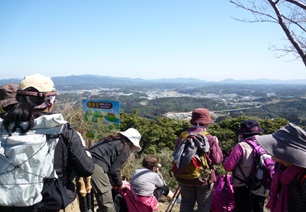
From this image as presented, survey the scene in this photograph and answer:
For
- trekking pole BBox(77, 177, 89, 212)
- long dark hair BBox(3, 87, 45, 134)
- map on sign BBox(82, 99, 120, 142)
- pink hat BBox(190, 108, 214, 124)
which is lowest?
trekking pole BBox(77, 177, 89, 212)

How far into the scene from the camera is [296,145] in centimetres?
181

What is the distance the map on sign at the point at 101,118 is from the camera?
12.0 feet

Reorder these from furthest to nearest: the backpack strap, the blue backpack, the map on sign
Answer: the map on sign, the blue backpack, the backpack strap

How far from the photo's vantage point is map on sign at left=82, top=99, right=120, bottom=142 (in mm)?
3658

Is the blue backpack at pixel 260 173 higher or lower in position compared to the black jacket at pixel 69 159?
lower

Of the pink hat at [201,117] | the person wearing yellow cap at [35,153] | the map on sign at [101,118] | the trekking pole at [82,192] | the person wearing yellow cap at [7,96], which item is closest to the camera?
the person wearing yellow cap at [35,153]

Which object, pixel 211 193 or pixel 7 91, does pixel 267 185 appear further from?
pixel 7 91

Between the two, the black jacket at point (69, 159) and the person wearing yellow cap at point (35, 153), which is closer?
the person wearing yellow cap at point (35, 153)

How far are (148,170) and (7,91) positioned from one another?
168cm

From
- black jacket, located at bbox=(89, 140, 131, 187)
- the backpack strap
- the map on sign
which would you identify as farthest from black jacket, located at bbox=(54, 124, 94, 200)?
the map on sign

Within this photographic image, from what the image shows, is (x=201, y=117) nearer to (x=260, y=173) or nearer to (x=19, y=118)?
A: (x=260, y=173)

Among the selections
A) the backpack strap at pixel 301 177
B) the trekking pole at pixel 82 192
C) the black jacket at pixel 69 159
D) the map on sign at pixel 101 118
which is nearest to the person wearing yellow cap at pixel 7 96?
the black jacket at pixel 69 159

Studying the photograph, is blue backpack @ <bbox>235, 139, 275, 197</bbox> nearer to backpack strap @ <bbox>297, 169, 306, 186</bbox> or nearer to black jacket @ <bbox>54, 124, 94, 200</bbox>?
backpack strap @ <bbox>297, 169, 306, 186</bbox>

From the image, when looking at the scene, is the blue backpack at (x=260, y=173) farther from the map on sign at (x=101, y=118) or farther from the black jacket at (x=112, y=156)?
the map on sign at (x=101, y=118)
